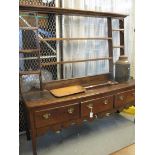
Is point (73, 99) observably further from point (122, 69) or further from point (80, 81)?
point (122, 69)

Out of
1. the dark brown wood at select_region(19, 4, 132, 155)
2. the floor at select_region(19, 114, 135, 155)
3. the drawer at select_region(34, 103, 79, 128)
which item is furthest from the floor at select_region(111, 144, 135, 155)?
the drawer at select_region(34, 103, 79, 128)

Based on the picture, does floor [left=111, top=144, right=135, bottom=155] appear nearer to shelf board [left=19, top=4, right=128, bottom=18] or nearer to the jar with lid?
the jar with lid

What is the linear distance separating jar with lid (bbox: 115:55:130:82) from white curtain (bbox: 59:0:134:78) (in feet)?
0.99

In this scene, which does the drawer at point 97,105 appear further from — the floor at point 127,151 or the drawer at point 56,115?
the floor at point 127,151

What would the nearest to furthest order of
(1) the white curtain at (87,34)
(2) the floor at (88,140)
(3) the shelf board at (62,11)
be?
(3) the shelf board at (62,11)
(2) the floor at (88,140)
(1) the white curtain at (87,34)

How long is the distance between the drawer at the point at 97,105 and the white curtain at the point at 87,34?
0.56 metres

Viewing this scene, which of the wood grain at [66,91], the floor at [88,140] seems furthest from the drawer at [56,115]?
the floor at [88,140]

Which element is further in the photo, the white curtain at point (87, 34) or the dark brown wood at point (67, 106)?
the white curtain at point (87, 34)

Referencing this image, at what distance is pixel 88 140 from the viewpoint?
7.50ft

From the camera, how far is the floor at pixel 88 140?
2094 mm

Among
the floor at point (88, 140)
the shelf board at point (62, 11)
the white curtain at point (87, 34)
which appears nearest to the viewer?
the shelf board at point (62, 11)
